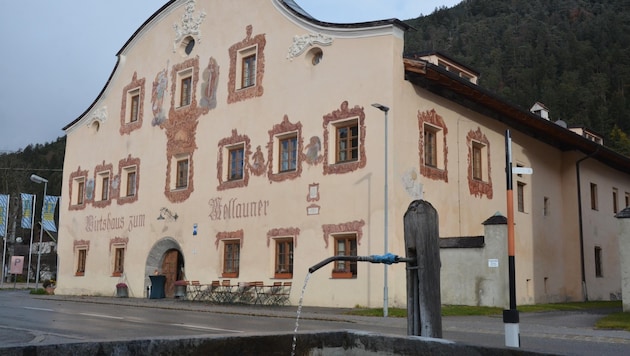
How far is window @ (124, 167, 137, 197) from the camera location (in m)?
31.2

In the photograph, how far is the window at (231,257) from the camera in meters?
25.3

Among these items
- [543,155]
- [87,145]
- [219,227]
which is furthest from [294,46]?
[87,145]

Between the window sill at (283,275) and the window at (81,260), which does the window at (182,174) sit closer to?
the window sill at (283,275)

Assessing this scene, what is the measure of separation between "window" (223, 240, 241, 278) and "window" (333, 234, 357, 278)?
4871 mm

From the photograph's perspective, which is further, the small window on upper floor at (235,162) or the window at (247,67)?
the small window on upper floor at (235,162)

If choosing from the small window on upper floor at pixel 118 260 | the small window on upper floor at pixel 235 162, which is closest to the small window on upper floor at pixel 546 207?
the small window on upper floor at pixel 235 162

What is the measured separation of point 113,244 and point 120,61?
364 inches

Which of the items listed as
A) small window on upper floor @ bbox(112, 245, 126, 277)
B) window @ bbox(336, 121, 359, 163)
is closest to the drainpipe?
window @ bbox(336, 121, 359, 163)

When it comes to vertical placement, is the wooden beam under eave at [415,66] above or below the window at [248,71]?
below

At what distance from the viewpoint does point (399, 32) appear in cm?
2180

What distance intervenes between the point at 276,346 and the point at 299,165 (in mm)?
18244

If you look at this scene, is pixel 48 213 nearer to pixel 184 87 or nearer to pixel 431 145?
pixel 184 87

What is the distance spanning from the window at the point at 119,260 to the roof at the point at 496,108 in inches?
650

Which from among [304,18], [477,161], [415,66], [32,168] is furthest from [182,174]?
[32,168]
